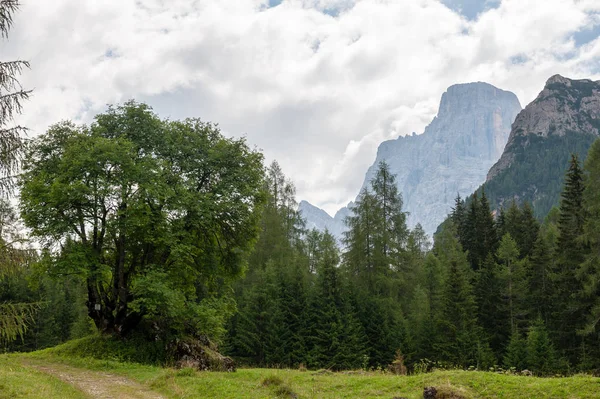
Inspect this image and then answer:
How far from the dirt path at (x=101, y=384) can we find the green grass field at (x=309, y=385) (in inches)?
5.8

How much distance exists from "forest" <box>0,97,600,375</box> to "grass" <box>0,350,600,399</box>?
3.47 metres

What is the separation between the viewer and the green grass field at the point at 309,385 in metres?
11.2

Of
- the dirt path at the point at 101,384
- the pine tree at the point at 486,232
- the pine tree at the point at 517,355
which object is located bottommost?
the pine tree at the point at 517,355

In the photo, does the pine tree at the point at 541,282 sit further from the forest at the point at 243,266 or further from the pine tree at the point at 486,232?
the pine tree at the point at 486,232

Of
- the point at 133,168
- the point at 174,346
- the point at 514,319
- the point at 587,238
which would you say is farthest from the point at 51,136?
the point at 514,319

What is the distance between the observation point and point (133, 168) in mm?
20734

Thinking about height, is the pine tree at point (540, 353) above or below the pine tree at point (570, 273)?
below

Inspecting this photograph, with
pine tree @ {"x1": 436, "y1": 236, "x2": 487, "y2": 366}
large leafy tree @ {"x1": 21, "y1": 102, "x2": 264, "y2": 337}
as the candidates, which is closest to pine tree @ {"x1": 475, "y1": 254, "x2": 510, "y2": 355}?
pine tree @ {"x1": 436, "y1": 236, "x2": 487, "y2": 366}

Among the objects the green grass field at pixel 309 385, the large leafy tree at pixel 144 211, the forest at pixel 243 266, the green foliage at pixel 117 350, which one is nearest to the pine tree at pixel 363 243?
the forest at pixel 243 266

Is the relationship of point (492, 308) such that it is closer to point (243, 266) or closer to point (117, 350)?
point (243, 266)

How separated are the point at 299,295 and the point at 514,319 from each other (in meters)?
21.7

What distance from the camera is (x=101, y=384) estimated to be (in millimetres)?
15516

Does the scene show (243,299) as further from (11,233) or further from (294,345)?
(11,233)

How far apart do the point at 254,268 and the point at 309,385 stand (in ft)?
122
